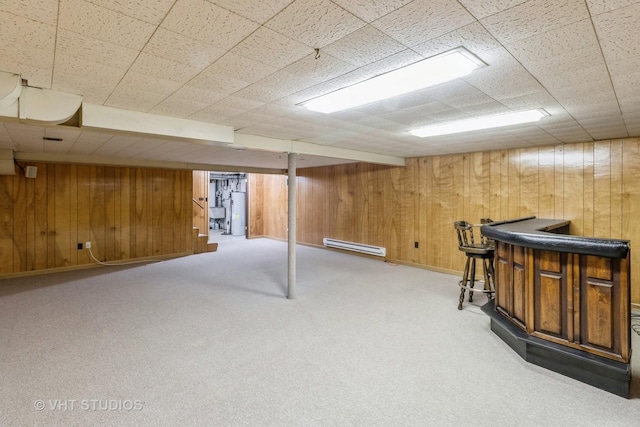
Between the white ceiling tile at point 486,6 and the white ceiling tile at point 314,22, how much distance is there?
1.44 ft

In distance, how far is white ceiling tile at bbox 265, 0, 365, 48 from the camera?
129 centimetres

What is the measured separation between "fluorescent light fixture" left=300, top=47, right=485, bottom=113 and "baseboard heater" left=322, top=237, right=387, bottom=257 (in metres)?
4.47

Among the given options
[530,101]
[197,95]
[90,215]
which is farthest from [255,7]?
[90,215]

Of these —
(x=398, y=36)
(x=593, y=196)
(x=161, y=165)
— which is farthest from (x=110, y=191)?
(x=593, y=196)

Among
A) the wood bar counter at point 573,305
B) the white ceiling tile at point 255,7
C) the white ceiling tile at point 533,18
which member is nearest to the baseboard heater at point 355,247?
the wood bar counter at point 573,305

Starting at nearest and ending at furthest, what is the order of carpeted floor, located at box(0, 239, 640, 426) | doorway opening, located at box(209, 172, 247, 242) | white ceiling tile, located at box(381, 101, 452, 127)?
carpeted floor, located at box(0, 239, 640, 426), white ceiling tile, located at box(381, 101, 452, 127), doorway opening, located at box(209, 172, 247, 242)

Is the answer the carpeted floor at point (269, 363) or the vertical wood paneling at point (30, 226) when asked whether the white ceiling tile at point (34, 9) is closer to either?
the carpeted floor at point (269, 363)

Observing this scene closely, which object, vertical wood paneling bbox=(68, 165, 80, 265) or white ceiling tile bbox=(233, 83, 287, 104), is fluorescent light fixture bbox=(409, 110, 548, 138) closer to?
white ceiling tile bbox=(233, 83, 287, 104)

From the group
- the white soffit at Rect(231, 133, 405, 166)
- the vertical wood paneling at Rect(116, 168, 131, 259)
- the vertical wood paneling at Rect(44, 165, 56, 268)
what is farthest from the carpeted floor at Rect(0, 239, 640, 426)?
the white soffit at Rect(231, 133, 405, 166)

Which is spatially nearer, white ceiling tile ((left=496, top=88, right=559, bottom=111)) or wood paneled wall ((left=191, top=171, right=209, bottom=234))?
white ceiling tile ((left=496, top=88, right=559, bottom=111))

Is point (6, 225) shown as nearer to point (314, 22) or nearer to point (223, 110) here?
point (223, 110)

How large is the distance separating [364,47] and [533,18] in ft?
2.46

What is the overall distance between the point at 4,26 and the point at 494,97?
296 cm

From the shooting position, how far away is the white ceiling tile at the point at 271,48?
1526 mm
